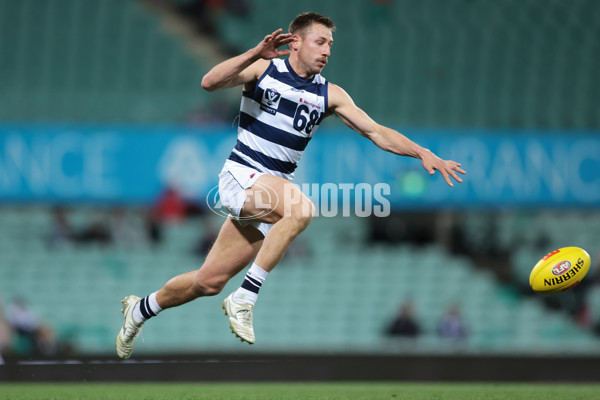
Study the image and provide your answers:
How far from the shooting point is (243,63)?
5.29 m

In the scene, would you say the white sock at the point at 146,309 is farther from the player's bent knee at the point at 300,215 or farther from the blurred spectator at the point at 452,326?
the blurred spectator at the point at 452,326

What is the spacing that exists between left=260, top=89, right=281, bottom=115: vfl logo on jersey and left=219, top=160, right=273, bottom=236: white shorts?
→ 43 cm

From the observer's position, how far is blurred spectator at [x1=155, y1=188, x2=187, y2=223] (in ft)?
42.2

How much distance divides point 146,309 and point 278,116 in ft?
5.86

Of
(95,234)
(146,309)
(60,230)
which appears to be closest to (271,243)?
(146,309)

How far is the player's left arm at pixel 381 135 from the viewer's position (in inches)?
214

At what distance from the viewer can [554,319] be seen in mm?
12867

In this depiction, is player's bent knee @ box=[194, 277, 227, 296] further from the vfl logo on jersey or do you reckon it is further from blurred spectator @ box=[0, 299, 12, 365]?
blurred spectator @ box=[0, 299, 12, 365]

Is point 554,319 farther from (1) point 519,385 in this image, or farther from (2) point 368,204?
(1) point 519,385

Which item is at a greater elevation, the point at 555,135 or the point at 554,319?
the point at 555,135

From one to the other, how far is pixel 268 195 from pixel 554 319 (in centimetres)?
870

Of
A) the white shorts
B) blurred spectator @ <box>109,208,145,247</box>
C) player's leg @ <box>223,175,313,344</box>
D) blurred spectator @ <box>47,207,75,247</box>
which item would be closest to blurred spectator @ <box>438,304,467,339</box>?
blurred spectator @ <box>109,208,145,247</box>

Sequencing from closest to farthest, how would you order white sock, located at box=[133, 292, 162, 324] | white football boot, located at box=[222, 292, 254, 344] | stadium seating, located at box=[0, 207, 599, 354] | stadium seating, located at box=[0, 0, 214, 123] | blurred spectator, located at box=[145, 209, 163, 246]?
white football boot, located at box=[222, 292, 254, 344]
white sock, located at box=[133, 292, 162, 324]
stadium seating, located at box=[0, 207, 599, 354]
blurred spectator, located at box=[145, 209, 163, 246]
stadium seating, located at box=[0, 0, 214, 123]

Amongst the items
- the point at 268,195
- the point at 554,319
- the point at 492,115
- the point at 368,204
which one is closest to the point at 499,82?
the point at 492,115
